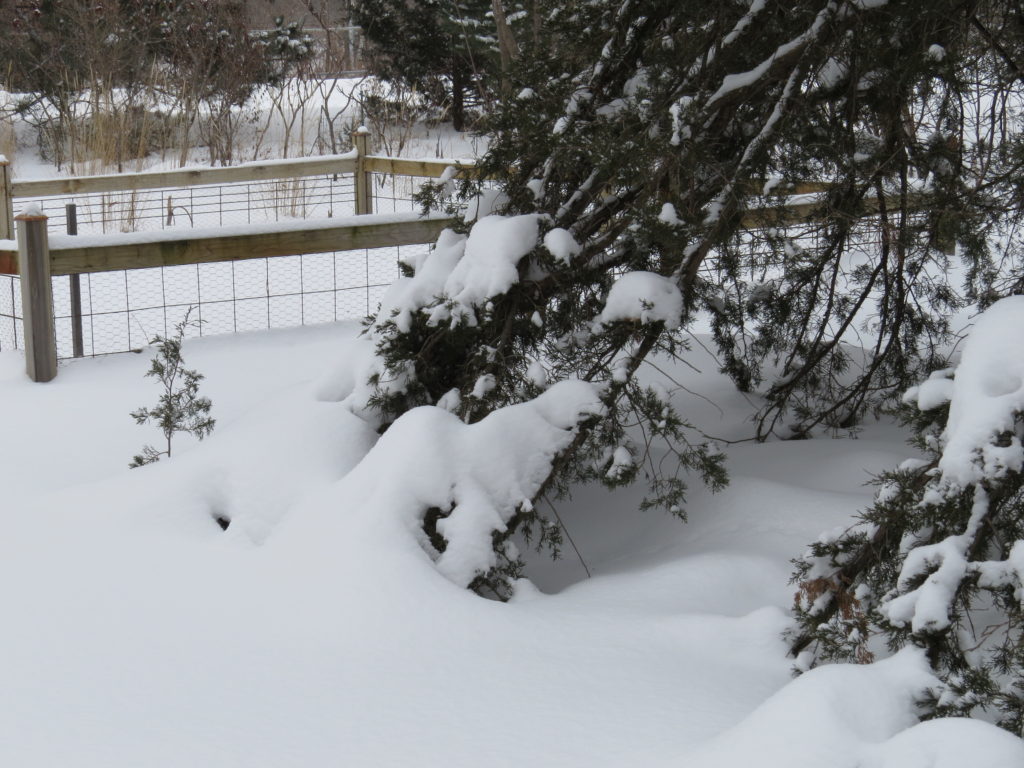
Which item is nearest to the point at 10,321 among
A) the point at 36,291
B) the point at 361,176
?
the point at 36,291

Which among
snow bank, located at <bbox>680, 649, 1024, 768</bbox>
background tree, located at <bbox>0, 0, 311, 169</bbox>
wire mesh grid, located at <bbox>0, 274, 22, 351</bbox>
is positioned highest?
background tree, located at <bbox>0, 0, 311, 169</bbox>

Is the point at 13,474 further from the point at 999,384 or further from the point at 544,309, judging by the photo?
the point at 999,384

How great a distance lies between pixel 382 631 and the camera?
2506 mm

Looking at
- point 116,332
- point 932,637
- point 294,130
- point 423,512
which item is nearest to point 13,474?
point 423,512

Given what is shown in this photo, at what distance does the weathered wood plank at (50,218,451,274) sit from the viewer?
16.6ft

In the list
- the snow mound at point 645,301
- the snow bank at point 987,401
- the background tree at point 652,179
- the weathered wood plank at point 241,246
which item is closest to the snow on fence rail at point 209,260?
the weathered wood plank at point 241,246

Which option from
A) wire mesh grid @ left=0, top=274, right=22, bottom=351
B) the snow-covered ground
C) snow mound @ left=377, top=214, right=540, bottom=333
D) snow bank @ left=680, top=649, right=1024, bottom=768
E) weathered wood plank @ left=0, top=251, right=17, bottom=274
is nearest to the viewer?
snow bank @ left=680, top=649, right=1024, bottom=768

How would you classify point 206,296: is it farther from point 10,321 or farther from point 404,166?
point 404,166

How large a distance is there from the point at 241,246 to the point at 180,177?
3.20 metres

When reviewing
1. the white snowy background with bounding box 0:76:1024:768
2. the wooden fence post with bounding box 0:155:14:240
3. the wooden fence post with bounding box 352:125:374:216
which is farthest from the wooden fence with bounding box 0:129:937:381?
the wooden fence post with bounding box 352:125:374:216

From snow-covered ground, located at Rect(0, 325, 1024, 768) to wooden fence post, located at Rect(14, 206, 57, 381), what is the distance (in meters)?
1.27

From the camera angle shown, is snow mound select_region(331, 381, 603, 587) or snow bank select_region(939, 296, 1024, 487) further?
snow mound select_region(331, 381, 603, 587)

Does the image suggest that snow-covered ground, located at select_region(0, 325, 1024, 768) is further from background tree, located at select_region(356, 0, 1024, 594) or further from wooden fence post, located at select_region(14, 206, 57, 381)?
wooden fence post, located at select_region(14, 206, 57, 381)

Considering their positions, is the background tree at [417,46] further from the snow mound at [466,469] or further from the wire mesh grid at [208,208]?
the snow mound at [466,469]
